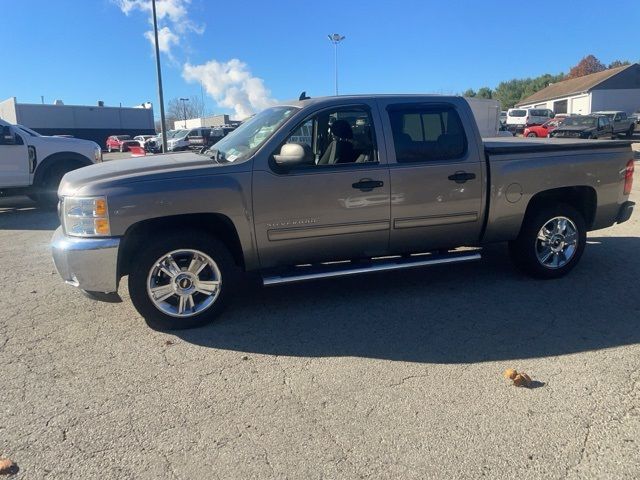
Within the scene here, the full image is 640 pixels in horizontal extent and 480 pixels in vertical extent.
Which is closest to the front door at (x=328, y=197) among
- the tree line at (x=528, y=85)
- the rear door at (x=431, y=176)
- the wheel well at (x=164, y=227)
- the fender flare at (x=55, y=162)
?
the rear door at (x=431, y=176)

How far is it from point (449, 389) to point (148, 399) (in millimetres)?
1919

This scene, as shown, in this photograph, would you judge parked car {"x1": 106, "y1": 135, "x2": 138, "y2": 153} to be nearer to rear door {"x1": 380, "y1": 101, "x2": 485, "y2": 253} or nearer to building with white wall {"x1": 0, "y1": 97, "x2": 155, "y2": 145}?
building with white wall {"x1": 0, "y1": 97, "x2": 155, "y2": 145}

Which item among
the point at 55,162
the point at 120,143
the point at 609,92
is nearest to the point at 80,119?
the point at 120,143

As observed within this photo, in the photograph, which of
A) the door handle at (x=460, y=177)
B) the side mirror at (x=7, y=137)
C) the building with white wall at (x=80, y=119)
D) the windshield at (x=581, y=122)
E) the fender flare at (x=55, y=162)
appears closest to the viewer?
the door handle at (x=460, y=177)

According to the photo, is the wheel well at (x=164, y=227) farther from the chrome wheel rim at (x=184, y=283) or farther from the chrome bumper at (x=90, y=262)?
the chrome wheel rim at (x=184, y=283)

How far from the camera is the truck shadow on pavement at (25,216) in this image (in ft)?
30.0

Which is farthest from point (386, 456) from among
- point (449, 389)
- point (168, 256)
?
point (168, 256)

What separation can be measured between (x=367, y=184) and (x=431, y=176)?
0.65 metres

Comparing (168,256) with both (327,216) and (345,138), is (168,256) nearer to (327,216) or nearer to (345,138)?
(327,216)

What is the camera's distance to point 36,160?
10.5m

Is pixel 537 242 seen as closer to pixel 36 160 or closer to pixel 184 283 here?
pixel 184 283

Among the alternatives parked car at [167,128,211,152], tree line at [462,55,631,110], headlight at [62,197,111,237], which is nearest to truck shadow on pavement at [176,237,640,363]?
headlight at [62,197,111,237]

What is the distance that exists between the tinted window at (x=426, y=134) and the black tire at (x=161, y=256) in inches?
71.5

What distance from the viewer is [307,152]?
14.1 feet
